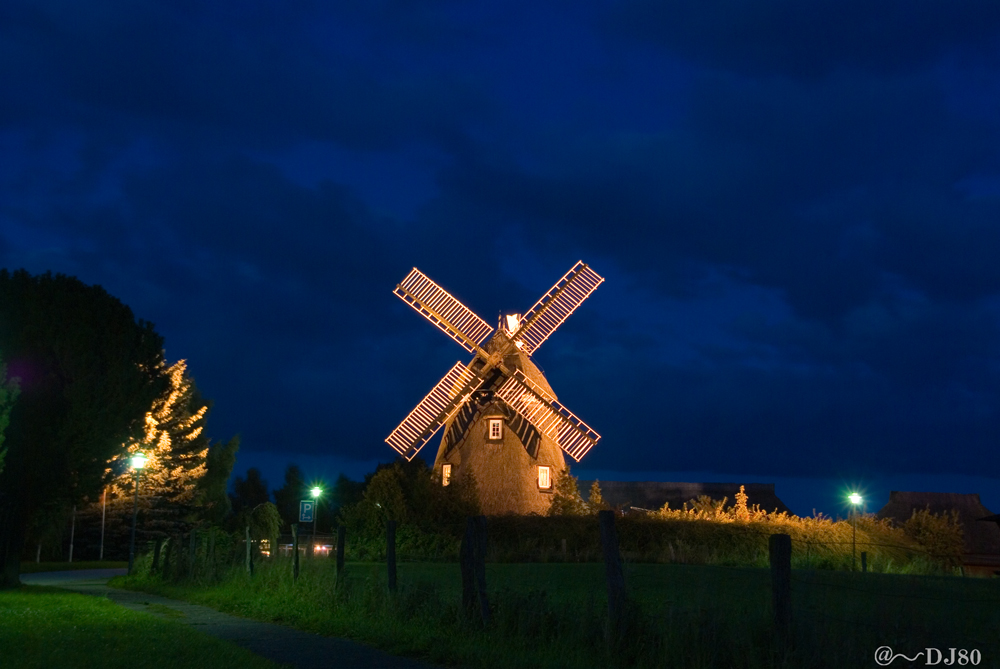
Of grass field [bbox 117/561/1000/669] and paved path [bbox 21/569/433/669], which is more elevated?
grass field [bbox 117/561/1000/669]

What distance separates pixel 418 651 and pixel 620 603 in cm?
303

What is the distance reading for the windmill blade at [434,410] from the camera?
1668 inches

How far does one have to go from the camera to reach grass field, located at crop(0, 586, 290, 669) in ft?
35.9

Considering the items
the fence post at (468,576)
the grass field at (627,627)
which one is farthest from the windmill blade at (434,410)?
the fence post at (468,576)

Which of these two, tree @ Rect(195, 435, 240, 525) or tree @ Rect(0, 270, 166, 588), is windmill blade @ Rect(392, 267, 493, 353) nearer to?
tree @ Rect(0, 270, 166, 588)

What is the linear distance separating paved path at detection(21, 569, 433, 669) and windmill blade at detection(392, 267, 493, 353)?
906 inches

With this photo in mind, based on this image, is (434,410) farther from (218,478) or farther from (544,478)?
(218,478)

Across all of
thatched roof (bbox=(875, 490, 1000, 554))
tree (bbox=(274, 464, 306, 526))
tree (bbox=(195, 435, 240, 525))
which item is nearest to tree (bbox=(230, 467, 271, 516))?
tree (bbox=(274, 464, 306, 526))

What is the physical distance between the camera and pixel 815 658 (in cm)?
944

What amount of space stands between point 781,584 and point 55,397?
68.6 ft

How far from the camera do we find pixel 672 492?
242ft

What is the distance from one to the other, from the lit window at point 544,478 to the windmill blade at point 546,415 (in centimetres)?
179

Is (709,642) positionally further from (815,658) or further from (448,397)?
(448,397)

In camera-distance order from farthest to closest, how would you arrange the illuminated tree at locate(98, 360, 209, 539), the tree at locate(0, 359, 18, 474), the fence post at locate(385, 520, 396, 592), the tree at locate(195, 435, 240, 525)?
the tree at locate(195, 435, 240, 525)
the illuminated tree at locate(98, 360, 209, 539)
the tree at locate(0, 359, 18, 474)
the fence post at locate(385, 520, 396, 592)
